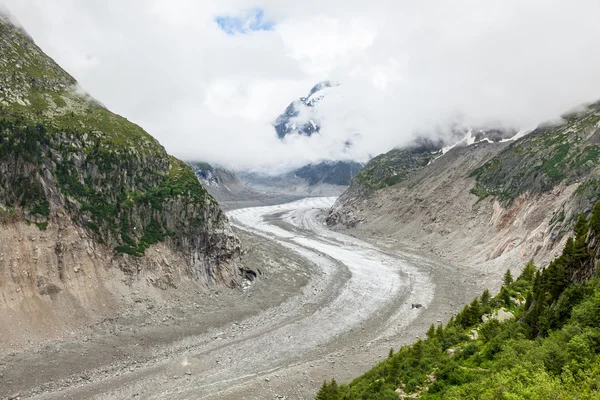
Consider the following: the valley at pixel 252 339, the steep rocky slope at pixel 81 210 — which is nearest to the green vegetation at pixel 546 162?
the valley at pixel 252 339

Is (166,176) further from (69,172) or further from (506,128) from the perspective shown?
(506,128)

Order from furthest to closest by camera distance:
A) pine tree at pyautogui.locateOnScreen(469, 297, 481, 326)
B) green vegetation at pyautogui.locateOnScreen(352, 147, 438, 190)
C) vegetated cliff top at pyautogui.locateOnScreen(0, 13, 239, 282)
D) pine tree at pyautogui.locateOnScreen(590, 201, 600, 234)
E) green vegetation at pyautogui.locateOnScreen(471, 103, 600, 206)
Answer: green vegetation at pyautogui.locateOnScreen(352, 147, 438, 190), green vegetation at pyautogui.locateOnScreen(471, 103, 600, 206), vegetated cliff top at pyautogui.locateOnScreen(0, 13, 239, 282), pine tree at pyautogui.locateOnScreen(469, 297, 481, 326), pine tree at pyautogui.locateOnScreen(590, 201, 600, 234)

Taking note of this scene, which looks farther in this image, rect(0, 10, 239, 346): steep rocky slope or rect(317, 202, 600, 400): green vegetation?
rect(0, 10, 239, 346): steep rocky slope

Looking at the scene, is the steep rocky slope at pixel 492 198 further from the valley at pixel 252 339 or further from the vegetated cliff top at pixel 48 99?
the vegetated cliff top at pixel 48 99

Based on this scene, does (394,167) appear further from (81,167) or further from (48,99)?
(48,99)

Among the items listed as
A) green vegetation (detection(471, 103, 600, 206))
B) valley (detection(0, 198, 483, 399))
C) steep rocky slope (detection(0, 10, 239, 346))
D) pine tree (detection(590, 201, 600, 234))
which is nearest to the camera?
pine tree (detection(590, 201, 600, 234))

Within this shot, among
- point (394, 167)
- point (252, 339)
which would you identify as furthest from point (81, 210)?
point (394, 167)

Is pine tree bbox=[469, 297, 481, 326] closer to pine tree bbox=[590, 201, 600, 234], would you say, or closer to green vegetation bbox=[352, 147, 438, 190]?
pine tree bbox=[590, 201, 600, 234]

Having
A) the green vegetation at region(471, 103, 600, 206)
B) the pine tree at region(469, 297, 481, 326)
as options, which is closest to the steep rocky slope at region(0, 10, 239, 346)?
the pine tree at region(469, 297, 481, 326)
